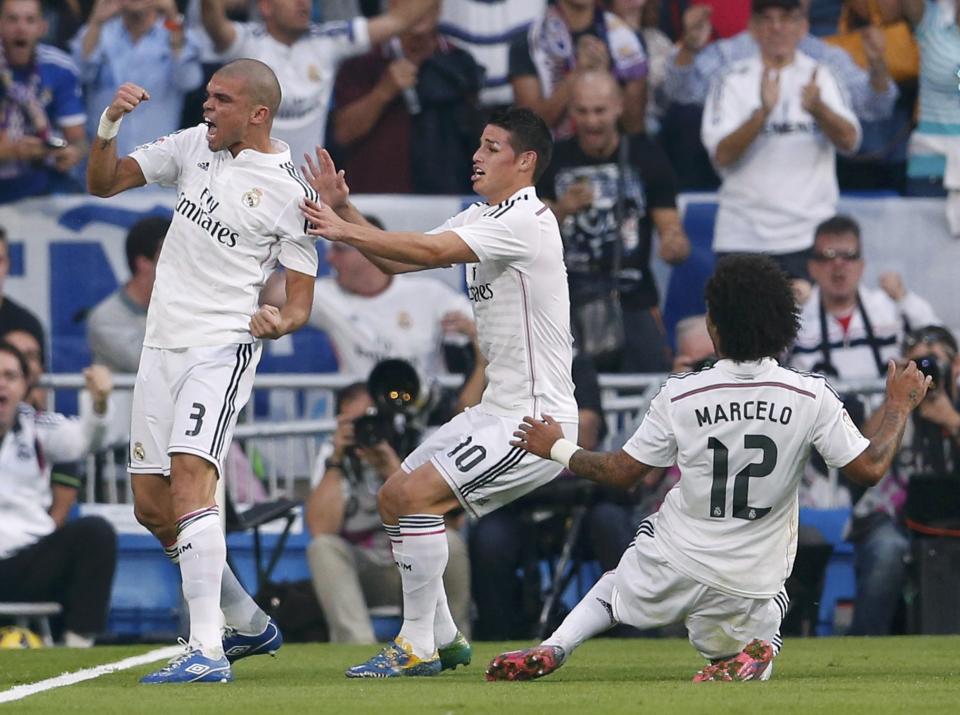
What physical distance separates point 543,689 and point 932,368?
481cm

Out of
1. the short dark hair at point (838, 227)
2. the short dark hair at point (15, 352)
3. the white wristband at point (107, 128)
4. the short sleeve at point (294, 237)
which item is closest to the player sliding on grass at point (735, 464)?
the short sleeve at point (294, 237)

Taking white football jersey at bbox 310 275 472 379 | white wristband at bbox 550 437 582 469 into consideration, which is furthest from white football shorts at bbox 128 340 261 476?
white football jersey at bbox 310 275 472 379

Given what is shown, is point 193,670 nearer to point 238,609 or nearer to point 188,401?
point 238,609

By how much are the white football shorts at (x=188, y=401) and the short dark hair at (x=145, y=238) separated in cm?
415

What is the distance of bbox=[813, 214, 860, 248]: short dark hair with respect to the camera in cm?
1238

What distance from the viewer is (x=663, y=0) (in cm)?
1423

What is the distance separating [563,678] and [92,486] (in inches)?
209

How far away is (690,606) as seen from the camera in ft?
23.7

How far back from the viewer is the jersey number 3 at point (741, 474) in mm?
7121

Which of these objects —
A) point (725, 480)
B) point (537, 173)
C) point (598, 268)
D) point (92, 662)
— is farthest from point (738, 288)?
point (598, 268)

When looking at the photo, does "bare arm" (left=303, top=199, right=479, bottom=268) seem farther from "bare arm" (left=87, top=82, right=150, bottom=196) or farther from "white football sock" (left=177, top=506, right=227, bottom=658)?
"white football sock" (left=177, top=506, right=227, bottom=658)

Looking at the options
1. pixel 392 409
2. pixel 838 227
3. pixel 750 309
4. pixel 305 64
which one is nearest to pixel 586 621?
pixel 750 309

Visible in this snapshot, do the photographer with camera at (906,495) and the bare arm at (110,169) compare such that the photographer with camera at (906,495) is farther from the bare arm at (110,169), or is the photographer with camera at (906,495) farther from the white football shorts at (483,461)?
the bare arm at (110,169)

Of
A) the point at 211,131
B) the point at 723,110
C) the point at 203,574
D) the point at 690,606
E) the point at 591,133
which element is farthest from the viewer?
the point at 723,110
